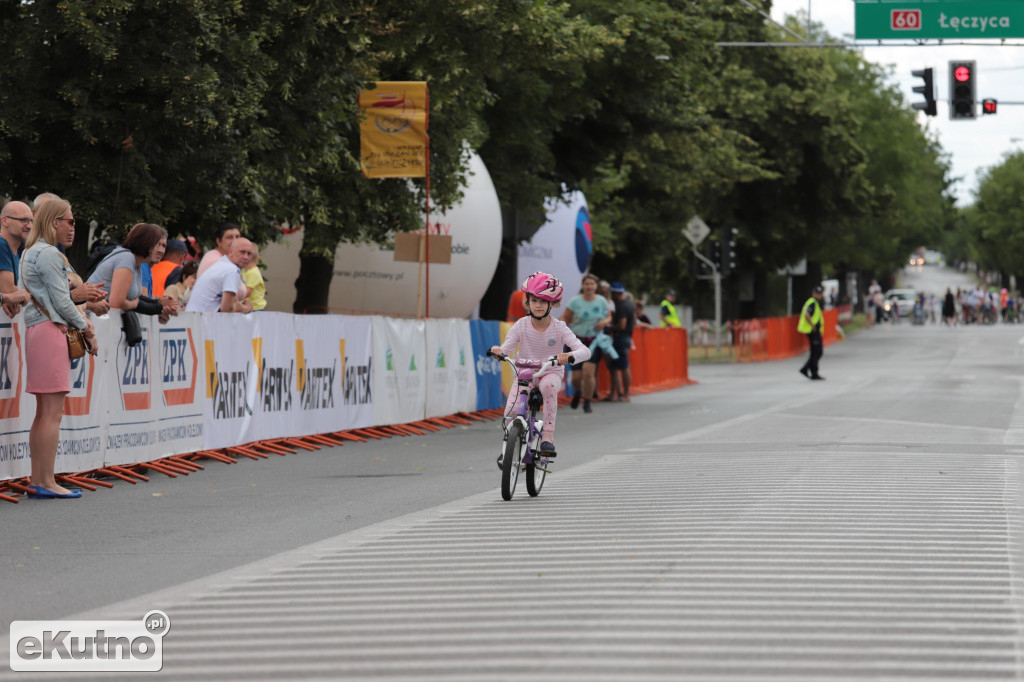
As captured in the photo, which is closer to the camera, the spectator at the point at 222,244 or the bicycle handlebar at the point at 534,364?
the bicycle handlebar at the point at 534,364

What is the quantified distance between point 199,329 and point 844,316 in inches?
2592

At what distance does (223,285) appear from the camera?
1452cm

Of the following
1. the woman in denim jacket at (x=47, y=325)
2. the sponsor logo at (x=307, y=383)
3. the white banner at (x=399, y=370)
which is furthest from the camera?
the white banner at (x=399, y=370)

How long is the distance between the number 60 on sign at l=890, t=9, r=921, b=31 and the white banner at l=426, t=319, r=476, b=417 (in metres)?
11.4

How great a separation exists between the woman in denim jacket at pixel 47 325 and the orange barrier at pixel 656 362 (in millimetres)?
15673

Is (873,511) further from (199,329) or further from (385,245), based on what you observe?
(385,245)

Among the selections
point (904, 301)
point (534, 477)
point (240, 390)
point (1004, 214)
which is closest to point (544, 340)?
point (534, 477)

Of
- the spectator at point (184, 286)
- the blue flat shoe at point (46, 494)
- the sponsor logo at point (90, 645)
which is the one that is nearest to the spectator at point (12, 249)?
the blue flat shoe at point (46, 494)

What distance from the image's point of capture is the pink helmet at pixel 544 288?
1063 cm

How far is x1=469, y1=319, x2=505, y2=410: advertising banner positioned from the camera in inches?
832

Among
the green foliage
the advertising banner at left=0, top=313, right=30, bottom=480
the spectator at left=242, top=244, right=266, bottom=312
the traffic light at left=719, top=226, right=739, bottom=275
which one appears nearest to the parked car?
the green foliage

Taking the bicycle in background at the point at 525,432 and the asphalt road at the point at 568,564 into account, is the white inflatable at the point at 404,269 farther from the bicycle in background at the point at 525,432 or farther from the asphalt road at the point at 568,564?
the bicycle in background at the point at 525,432

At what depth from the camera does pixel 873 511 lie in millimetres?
9570

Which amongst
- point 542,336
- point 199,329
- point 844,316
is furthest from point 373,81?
point 844,316
